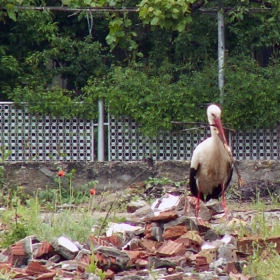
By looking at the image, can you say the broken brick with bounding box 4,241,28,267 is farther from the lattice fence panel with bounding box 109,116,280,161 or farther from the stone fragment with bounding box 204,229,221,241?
the lattice fence panel with bounding box 109,116,280,161

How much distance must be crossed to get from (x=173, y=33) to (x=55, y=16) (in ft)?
7.61

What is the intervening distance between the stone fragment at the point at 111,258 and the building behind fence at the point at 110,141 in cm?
762

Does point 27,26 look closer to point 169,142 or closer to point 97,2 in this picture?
point 97,2

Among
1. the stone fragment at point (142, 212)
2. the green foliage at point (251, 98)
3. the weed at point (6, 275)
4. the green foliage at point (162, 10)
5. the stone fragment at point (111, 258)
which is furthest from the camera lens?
the green foliage at point (251, 98)

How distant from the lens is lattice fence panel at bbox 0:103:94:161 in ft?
45.1

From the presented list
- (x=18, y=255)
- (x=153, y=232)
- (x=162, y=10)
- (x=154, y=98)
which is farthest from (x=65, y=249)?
(x=154, y=98)

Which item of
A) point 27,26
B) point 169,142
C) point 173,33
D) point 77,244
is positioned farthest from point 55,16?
point 77,244

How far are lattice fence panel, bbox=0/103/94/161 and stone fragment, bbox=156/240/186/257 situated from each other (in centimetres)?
719

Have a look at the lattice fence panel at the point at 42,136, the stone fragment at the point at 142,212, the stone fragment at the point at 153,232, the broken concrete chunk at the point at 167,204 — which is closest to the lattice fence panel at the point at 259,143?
the lattice fence panel at the point at 42,136

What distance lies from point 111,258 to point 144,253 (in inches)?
20.9

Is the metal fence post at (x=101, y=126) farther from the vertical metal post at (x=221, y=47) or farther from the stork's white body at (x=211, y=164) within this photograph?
the stork's white body at (x=211, y=164)

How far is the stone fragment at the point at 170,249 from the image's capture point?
253 inches

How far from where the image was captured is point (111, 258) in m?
6.01

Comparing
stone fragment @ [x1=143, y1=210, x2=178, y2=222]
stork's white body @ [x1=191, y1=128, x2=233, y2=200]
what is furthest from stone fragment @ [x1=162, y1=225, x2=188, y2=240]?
stork's white body @ [x1=191, y1=128, x2=233, y2=200]
